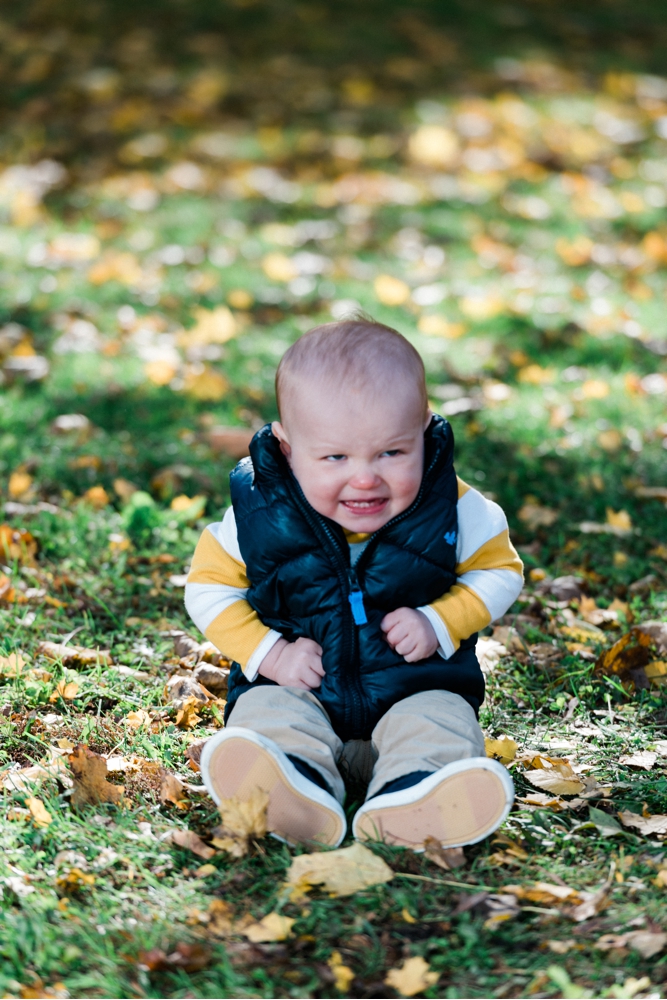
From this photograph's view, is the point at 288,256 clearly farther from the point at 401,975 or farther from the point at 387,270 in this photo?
the point at 401,975

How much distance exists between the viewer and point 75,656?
2947 mm

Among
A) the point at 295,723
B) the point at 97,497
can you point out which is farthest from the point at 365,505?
the point at 97,497

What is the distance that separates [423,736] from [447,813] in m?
0.18

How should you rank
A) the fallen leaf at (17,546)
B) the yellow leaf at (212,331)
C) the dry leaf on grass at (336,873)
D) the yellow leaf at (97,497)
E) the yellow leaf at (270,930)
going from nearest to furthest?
the yellow leaf at (270,930)
the dry leaf on grass at (336,873)
the fallen leaf at (17,546)
the yellow leaf at (97,497)
the yellow leaf at (212,331)

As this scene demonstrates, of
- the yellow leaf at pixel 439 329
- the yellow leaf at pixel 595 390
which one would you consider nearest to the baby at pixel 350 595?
the yellow leaf at pixel 595 390

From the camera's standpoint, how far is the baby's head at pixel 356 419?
2.29 meters

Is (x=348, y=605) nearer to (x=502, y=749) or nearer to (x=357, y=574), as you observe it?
(x=357, y=574)

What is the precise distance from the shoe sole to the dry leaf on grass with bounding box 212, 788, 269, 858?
7.7 inches

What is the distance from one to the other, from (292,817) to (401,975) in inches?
16.6

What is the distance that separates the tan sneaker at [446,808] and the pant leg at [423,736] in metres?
0.07

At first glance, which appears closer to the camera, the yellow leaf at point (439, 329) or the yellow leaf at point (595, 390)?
the yellow leaf at point (595, 390)

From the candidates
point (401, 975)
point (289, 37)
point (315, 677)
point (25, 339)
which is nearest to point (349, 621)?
point (315, 677)

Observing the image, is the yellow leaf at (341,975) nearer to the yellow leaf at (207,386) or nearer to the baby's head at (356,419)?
the baby's head at (356,419)

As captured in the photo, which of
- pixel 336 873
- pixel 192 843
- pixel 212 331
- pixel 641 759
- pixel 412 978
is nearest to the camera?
pixel 412 978
